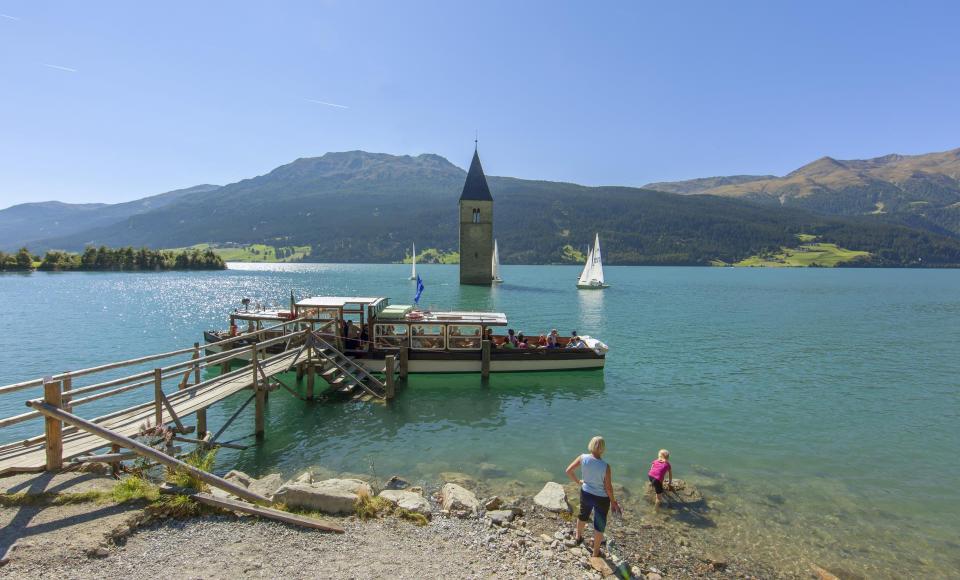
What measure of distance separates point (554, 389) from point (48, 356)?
36811 millimetres

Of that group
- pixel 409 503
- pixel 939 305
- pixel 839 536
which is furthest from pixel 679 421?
pixel 939 305

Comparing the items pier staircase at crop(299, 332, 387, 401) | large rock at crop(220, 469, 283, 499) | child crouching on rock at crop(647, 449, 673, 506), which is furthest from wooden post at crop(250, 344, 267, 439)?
child crouching on rock at crop(647, 449, 673, 506)

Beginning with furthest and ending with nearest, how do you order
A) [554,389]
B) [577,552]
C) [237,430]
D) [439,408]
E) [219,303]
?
[219,303] < [554,389] < [439,408] < [237,430] < [577,552]

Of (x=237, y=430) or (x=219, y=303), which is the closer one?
(x=237, y=430)

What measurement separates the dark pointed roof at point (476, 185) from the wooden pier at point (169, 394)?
7707cm

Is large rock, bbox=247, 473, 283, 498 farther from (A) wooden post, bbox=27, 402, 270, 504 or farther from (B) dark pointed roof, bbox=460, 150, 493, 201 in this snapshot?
(B) dark pointed roof, bbox=460, 150, 493, 201

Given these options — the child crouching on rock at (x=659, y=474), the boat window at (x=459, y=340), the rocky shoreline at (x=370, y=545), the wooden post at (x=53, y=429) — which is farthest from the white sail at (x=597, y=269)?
the wooden post at (x=53, y=429)

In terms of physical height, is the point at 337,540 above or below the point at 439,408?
above

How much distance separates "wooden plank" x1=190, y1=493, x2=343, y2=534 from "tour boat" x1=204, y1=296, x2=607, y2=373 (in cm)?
1855

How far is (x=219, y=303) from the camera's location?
82312mm

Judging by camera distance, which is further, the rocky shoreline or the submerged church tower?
the submerged church tower

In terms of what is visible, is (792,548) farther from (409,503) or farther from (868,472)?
(409,503)

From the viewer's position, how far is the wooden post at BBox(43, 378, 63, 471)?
10273 millimetres

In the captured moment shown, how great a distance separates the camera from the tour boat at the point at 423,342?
2931cm
